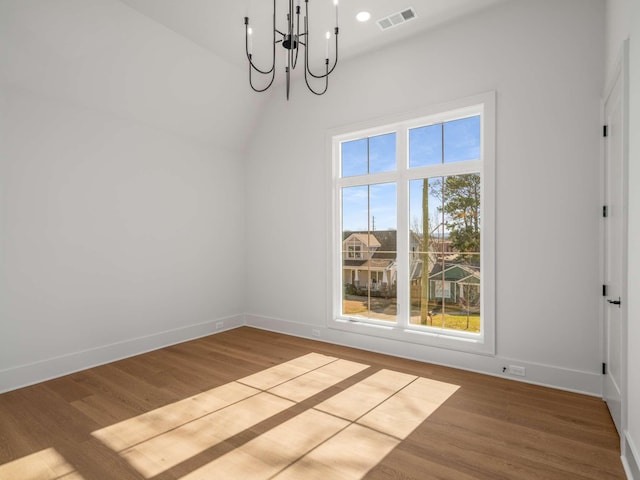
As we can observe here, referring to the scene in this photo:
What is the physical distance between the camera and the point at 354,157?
4.50 meters

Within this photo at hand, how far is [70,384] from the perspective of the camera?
3299 millimetres

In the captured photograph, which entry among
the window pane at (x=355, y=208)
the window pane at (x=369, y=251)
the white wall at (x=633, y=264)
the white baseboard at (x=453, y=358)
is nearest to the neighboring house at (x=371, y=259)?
the window pane at (x=369, y=251)

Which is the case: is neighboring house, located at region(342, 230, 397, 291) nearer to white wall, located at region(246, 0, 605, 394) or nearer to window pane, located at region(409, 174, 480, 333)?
window pane, located at region(409, 174, 480, 333)

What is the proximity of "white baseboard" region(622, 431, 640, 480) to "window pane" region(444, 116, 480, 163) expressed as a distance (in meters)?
2.55

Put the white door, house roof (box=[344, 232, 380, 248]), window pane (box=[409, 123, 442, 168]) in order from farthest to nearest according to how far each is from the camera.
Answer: house roof (box=[344, 232, 380, 248]), window pane (box=[409, 123, 442, 168]), the white door

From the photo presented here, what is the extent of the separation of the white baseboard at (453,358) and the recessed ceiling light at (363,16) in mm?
3446

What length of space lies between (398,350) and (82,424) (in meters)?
3.00

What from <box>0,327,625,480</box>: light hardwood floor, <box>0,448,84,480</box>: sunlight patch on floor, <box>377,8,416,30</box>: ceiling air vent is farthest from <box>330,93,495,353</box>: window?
<box>0,448,84,480</box>: sunlight patch on floor

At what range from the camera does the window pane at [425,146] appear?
386cm

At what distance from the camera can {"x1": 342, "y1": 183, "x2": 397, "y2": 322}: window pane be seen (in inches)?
166

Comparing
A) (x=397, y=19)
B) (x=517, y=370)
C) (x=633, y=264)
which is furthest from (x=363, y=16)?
(x=517, y=370)

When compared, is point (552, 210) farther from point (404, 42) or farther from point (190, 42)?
point (190, 42)

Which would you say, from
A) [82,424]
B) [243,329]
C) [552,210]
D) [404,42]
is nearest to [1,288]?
[82,424]

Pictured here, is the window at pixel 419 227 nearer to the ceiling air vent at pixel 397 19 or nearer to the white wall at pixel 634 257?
the ceiling air vent at pixel 397 19
